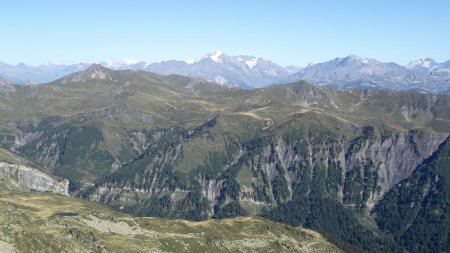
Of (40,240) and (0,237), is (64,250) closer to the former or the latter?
(40,240)

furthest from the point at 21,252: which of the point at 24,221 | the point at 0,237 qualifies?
the point at 24,221

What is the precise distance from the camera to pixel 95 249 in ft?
653

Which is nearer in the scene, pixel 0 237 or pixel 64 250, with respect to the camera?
pixel 0 237

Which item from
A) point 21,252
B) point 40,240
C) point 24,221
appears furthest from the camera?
point 24,221

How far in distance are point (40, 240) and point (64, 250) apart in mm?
Result: 8671

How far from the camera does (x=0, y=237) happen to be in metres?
168

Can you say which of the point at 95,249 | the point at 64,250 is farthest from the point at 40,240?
the point at 95,249

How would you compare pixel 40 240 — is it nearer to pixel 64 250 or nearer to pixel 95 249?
pixel 64 250

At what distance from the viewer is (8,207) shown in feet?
643

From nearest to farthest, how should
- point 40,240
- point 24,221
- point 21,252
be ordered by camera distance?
point 21,252, point 40,240, point 24,221

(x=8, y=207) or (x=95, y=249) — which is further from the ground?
(x=8, y=207)

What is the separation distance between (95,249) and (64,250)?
17.6 meters

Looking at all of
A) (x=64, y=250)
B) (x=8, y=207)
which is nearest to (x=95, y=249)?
(x=64, y=250)

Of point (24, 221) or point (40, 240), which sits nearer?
point (40, 240)
